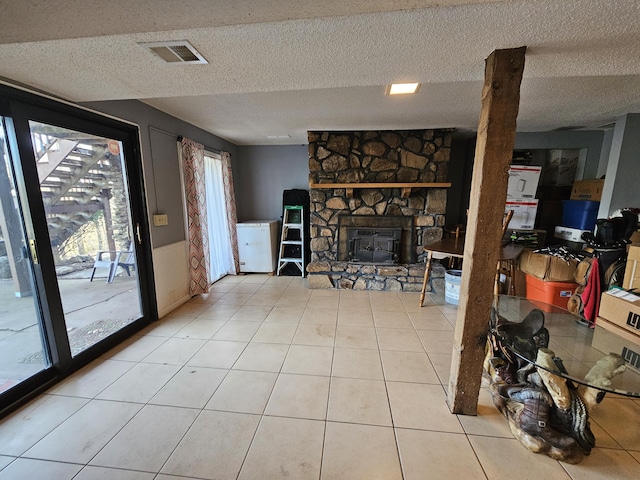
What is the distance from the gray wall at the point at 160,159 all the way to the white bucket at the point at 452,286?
3.27 metres

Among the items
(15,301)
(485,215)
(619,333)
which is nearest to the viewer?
(485,215)

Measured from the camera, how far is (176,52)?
1.23m

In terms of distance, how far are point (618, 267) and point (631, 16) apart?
2155 mm

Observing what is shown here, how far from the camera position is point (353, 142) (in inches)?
137

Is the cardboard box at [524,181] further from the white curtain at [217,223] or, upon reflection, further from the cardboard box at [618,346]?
the white curtain at [217,223]

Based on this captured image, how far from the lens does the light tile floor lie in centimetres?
121

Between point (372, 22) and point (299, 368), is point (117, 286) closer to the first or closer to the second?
point (299, 368)

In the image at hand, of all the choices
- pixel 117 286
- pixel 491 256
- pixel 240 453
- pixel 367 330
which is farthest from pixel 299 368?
pixel 117 286

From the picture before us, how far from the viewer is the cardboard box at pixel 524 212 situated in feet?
11.1

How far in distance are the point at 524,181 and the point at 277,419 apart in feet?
13.2

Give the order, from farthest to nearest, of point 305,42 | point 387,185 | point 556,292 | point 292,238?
point 292,238 < point 387,185 < point 556,292 < point 305,42

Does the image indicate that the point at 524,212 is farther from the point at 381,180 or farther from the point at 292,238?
the point at 292,238

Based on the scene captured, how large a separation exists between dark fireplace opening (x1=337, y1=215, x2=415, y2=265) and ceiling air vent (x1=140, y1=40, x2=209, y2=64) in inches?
104

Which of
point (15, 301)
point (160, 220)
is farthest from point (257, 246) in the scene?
point (15, 301)
